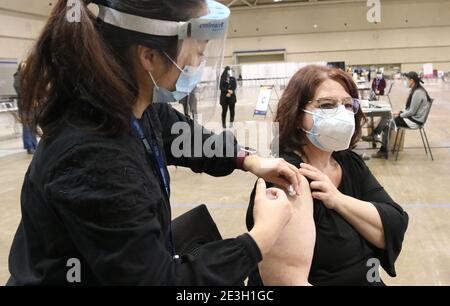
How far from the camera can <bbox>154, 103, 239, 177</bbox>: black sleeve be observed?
1.40 metres

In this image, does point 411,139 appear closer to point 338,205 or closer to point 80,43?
point 338,205

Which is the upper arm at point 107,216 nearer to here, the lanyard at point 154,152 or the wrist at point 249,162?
the lanyard at point 154,152

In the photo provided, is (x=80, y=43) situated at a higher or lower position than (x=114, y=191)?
higher

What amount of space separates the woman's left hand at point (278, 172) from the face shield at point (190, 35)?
1.01 ft

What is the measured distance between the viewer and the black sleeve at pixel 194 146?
140 centimetres

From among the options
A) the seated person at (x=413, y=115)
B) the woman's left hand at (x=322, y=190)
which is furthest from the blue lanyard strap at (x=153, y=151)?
the seated person at (x=413, y=115)

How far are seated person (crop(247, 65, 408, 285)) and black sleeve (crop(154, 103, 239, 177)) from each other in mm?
175

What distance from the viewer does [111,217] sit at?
0.74 metres

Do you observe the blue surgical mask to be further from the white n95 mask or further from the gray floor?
the gray floor

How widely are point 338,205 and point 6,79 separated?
60.5 feet

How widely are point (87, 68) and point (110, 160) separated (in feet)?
0.65

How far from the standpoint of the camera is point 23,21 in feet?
66.6
